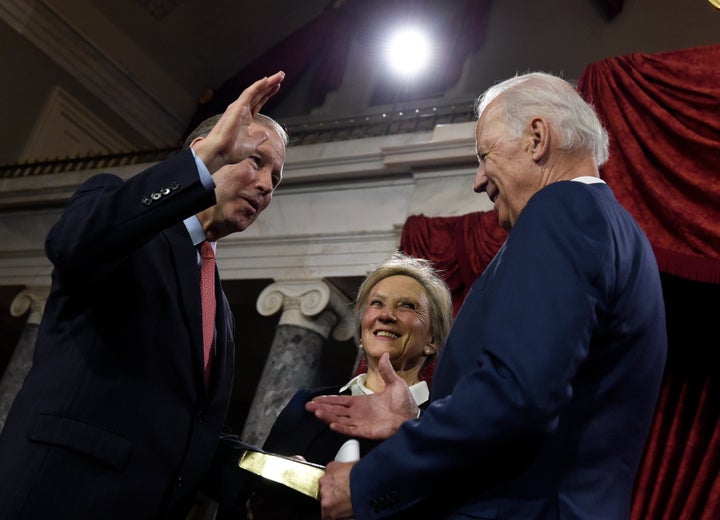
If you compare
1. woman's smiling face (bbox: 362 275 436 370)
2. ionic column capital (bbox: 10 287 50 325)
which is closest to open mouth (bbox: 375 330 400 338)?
woman's smiling face (bbox: 362 275 436 370)

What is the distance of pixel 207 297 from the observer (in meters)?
2.07

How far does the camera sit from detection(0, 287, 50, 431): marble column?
23.2ft

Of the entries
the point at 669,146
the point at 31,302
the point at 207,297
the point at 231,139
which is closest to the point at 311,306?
the point at 669,146

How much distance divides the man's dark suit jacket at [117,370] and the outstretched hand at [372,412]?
0.44 m

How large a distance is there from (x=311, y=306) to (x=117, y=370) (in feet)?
14.9

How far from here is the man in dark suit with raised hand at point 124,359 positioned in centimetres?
162

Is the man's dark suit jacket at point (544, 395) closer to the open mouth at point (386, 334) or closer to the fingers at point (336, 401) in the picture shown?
the fingers at point (336, 401)

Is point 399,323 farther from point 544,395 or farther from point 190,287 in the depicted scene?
point 544,395

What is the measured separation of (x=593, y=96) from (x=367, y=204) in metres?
2.19

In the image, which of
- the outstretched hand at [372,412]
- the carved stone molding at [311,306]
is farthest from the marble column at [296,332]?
the outstretched hand at [372,412]

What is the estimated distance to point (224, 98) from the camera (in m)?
11.6

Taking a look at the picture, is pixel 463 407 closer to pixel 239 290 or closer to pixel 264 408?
pixel 264 408

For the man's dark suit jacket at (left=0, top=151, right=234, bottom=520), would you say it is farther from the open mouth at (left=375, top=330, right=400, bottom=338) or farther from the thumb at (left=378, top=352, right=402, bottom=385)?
the open mouth at (left=375, top=330, right=400, bottom=338)

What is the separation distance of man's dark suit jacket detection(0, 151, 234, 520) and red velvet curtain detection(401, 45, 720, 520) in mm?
2991
